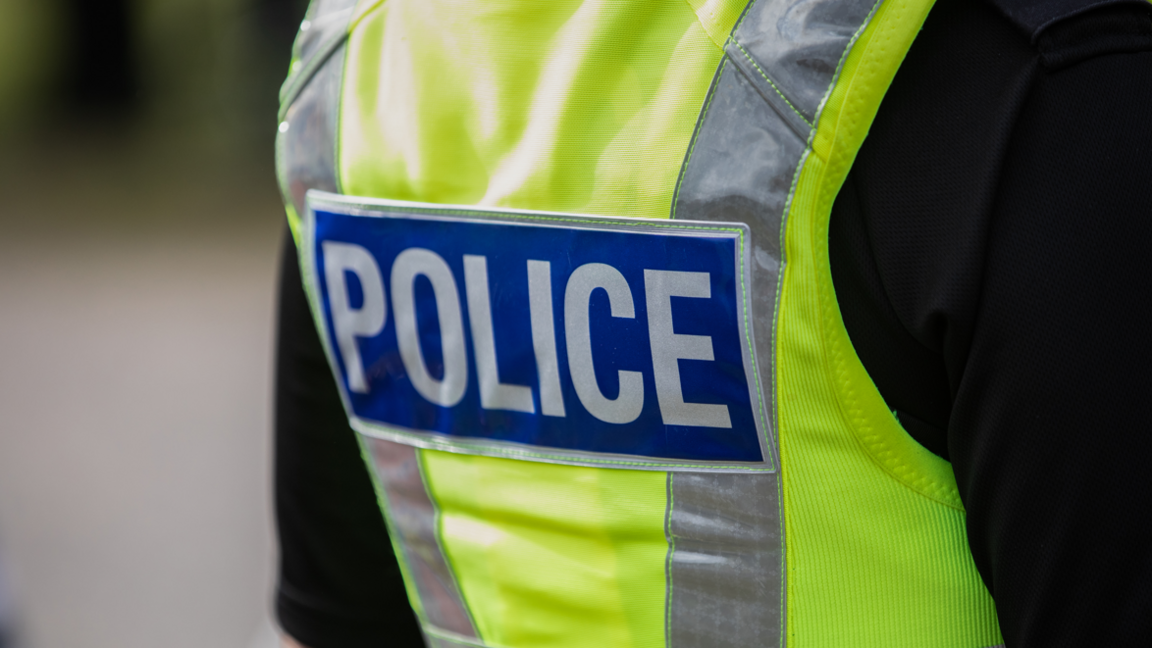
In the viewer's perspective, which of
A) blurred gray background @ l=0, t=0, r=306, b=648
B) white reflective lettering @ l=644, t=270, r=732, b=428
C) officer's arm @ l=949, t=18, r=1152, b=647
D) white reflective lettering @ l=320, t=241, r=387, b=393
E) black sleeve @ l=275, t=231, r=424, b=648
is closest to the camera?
officer's arm @ l=949, t=18, r=1152, b=647

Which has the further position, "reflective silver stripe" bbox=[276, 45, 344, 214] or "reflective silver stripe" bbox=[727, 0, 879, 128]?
"reflective silver stripe" bbox=[276, 45, 344, 214]

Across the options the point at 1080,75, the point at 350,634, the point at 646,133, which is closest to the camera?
the point at 1080,75

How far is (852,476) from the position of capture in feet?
2.15

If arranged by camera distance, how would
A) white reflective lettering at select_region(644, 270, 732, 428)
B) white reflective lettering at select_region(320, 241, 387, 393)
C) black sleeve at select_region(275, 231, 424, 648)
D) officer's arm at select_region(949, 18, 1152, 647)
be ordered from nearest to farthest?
officer's arm at select_region(949, 18, 1152, 647) → white reflective lettering at select_region(644, 270, 732, 428) → white reflective lettering at select_region(320, 241, 387, 393) → black sleeve at select_region(275, 231, 424, 648)

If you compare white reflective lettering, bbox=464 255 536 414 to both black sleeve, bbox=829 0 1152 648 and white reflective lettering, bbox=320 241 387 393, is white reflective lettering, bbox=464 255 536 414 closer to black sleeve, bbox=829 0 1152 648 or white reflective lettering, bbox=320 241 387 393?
white reflective lettering, bbox=320 241 387 393

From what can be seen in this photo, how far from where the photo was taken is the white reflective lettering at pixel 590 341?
695 mm

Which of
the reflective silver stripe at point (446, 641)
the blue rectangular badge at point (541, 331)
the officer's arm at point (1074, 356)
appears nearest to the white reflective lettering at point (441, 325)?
the blue rectangular badge at point (541, 331)

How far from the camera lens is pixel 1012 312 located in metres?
0.56

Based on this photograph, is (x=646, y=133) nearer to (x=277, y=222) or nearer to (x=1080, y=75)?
(x=1080, y=75)

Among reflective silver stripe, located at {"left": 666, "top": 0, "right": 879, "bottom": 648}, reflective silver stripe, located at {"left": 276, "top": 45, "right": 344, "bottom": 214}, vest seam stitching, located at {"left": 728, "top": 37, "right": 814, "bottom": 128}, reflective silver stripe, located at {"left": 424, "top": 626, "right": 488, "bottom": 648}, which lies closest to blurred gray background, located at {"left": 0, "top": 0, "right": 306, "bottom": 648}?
reflective silver stripe, located at {"left": 424, "top": 626, "right": 488, "bottom": 648}

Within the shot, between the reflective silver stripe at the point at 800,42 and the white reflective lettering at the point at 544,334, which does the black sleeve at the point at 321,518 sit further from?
the reflective silver stripe at the point at 800,42

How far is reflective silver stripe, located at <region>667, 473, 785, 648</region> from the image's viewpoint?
2.27 feet

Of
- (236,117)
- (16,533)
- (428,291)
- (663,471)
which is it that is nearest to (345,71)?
(428,291)

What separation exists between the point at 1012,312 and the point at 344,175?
1.64ft
